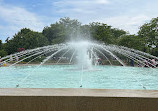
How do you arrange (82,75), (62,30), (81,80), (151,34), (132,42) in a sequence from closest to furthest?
(81,80) < (82,75) < (132,42) < (151,34) < (62,30)

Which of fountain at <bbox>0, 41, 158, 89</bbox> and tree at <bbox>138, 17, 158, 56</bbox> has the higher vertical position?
tree at <bbox>138, 17, 158, 56</bbox>

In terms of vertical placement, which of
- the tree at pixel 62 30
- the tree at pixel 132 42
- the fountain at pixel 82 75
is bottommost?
the fountain at pixel 82 75

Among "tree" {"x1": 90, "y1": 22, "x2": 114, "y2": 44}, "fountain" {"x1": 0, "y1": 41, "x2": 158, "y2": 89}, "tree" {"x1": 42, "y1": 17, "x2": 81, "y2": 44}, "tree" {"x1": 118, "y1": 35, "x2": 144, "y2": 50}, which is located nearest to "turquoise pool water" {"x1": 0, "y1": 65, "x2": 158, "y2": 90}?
"fountain" {"x1": 0, "y1": 41, "x2": 158, "y2": 89}

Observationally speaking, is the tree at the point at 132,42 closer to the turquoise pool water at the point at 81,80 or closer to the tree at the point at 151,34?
the tree at the point at 151,34

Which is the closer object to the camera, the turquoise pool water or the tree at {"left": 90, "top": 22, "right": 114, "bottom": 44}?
the turquoise pool water

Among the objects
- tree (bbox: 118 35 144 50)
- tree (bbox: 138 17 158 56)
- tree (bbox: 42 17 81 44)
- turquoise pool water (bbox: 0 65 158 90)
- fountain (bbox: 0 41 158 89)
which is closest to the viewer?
turquoise pool water (bbox: 0 65 158 90)

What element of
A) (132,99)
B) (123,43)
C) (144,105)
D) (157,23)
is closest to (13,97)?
(132,99)

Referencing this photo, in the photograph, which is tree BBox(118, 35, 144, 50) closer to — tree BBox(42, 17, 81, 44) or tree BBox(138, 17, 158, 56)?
tree BBox(138, 17, 158, 56)

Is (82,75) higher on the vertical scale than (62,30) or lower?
lower

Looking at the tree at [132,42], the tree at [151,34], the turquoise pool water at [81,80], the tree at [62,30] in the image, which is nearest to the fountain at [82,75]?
the turquoise pool water at [81,80]

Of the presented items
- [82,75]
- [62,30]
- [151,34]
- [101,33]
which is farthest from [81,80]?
[62,30]

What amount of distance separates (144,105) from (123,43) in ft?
117

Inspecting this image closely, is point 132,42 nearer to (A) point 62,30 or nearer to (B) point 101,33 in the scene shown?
(B) point 101,33

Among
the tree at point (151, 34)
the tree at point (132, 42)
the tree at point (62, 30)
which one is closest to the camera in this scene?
the tree at point (132, 42)
